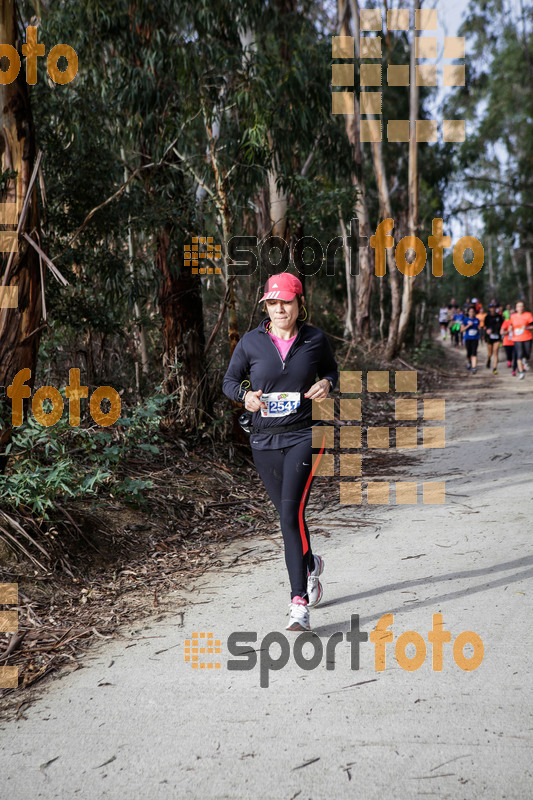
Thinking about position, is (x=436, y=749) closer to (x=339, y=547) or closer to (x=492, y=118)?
(x=339, y=547)

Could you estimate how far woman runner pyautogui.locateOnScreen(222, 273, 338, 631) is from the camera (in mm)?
4555

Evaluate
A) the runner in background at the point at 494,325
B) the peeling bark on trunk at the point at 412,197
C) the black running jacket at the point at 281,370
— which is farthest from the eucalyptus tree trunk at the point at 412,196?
the black running jacket at the point at 281,370

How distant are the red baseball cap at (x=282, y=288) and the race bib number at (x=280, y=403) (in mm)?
551

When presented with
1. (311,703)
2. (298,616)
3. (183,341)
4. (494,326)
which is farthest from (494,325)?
(311,703)

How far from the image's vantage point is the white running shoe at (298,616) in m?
4.43

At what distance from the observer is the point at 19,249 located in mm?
6059

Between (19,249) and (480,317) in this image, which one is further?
(480,317)

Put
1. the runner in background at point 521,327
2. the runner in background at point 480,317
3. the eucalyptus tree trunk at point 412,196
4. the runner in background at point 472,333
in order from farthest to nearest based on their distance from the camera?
the eucalyptus tree trunk at point 412,196
the runner in background at point 480,317
the runner in background at point 472,333
the runner in background at point 521,327

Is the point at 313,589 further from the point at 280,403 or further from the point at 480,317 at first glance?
the point at 480,317

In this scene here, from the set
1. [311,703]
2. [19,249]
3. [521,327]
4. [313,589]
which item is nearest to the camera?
[311,703]

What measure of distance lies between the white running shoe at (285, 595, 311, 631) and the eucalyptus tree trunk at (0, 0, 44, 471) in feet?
8.91

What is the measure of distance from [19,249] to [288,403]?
2754 millimetres

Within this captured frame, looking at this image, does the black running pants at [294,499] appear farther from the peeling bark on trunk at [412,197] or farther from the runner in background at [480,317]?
the peeling bark on trunk at [412,197]

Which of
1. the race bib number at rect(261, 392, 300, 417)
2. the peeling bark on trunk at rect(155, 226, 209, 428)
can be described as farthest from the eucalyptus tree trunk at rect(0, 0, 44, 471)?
the peeling bark on trunk at rect(155, 226, 209, 428)
